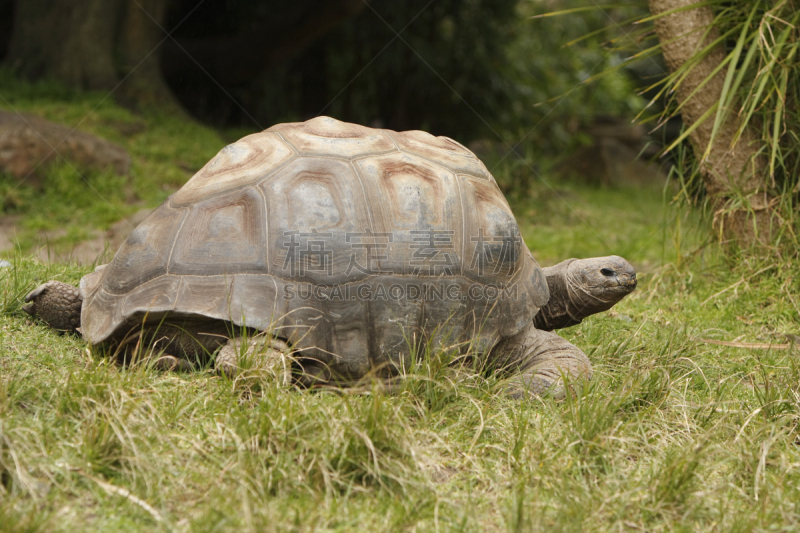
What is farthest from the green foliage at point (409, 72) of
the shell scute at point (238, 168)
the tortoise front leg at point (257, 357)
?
the tortoise front leg at point (257, 357)

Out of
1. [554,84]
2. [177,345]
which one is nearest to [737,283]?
[177,345]

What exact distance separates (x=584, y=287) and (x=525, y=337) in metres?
0.37

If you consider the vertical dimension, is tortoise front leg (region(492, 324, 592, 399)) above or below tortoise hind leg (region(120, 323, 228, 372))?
below

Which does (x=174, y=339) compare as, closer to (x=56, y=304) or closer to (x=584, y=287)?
(x=56, y=304)

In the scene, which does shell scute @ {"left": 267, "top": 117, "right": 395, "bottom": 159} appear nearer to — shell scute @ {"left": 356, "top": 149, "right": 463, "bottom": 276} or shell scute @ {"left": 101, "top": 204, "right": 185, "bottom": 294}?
shell scute @ {"left": 356, "top": 149, "right": 463, "bottom": 276}

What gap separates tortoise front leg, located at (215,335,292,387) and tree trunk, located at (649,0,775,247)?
2784 millimetres

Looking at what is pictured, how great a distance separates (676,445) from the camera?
6.98ft

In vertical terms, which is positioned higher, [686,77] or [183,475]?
[686,77]

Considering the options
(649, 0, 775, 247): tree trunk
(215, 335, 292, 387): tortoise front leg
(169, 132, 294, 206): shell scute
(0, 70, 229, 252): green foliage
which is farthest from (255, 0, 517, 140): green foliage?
(215, 335, 292, 387): tortoise front leg

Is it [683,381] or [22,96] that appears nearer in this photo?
→ [683,381]

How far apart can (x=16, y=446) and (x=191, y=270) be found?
2.57 ft

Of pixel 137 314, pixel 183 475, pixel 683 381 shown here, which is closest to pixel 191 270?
pixel 137 314

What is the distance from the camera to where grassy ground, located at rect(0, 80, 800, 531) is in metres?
1.68

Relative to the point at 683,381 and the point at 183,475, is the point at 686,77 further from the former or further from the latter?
the point at 183,475
